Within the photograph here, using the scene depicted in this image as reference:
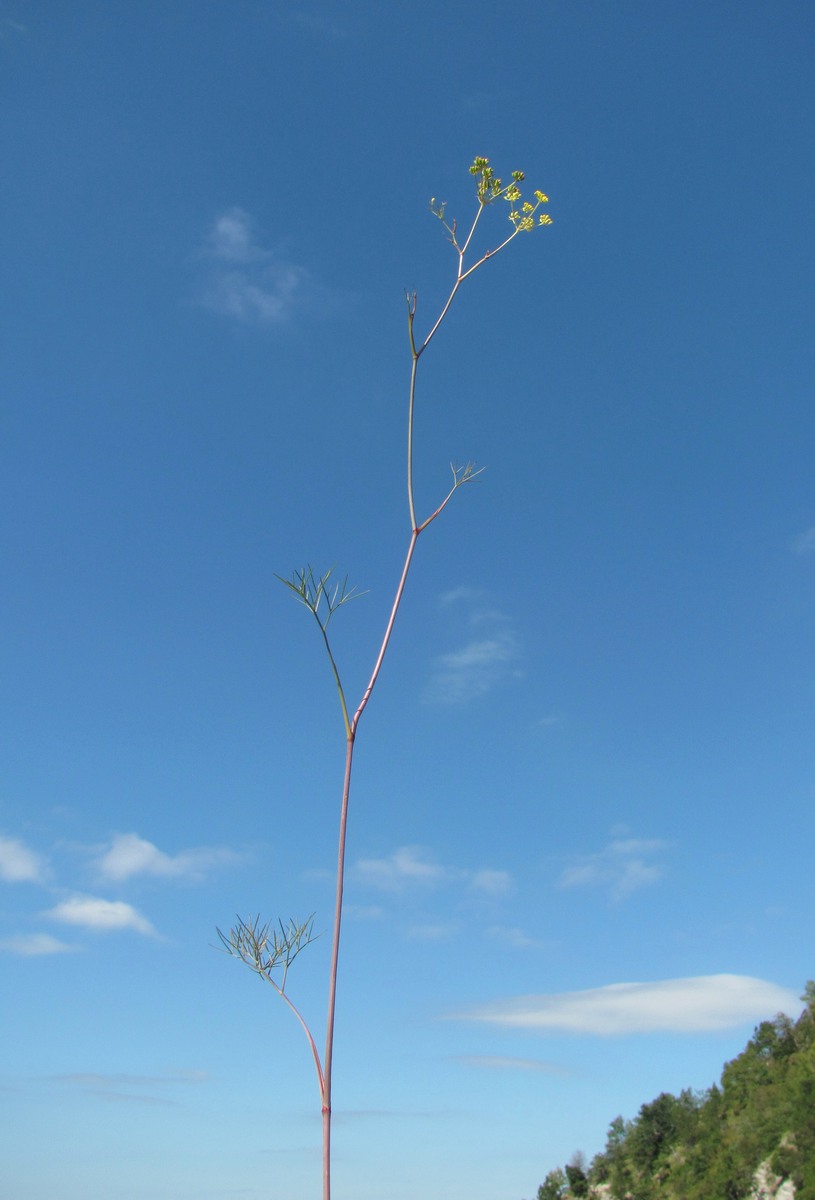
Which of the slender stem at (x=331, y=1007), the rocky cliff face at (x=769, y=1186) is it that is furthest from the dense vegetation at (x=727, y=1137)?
the slender stem at (x=331, y=1007)

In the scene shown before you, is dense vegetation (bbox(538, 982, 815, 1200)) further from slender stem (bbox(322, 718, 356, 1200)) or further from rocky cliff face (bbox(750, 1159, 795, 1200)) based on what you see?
slender stem (bbox(322, 718, 356, 1200))

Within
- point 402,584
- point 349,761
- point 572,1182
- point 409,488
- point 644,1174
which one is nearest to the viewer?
point 349,761

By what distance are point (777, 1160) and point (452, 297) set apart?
6237 centimetres

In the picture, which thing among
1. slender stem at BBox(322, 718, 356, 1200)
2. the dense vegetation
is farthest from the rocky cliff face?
slender stem at BBox(322, 718, 356, 1200)

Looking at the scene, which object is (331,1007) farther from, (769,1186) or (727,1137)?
(727,1137)

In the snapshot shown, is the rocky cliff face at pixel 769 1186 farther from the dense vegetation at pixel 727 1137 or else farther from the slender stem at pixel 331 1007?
the slender stem at pixel 331 1007

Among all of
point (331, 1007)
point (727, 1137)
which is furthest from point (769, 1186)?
point (331, 1007)

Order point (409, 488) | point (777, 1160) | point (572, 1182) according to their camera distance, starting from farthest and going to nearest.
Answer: point (572, 1182)
point (777, 1160)
point (409, 488)

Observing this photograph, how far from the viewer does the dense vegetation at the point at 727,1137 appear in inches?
2024

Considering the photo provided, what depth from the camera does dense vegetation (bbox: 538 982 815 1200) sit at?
51406mm

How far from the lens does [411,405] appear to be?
324cm

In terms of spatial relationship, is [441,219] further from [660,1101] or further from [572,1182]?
[572,1182]

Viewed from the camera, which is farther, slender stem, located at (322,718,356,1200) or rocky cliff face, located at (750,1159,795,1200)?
rocky cliff face, located at (750,1159,795,1200)

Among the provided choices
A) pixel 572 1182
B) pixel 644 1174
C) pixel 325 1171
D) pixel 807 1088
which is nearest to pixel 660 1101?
pixel 644 1174
